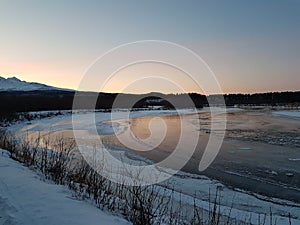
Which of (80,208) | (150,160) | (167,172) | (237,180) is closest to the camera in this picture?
(80,208)

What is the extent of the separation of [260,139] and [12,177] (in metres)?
12.4

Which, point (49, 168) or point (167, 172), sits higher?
point (49, 168)

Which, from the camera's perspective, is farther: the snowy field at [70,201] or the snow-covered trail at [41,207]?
the snowy field at [70,201]

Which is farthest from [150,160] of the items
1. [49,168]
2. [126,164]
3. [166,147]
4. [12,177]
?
[12,177]

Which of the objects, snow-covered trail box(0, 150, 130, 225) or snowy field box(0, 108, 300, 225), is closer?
snow-covered trail box(0, 150, 130, 225)

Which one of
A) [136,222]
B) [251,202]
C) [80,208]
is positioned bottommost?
[251,202]

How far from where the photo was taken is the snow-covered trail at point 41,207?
3.44 metres

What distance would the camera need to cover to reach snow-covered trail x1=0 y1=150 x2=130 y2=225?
3441 millimetres

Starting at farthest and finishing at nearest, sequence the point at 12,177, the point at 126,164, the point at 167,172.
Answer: the point at 126,164 < the point at 167,172 < the point at 12,177

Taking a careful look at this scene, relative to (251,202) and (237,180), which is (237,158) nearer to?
(237,180)

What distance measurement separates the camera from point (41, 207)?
383 centimetres

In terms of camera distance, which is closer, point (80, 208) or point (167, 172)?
point (80, 208)

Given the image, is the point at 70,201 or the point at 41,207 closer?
the point at 41,207

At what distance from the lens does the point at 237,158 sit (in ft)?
34.4
